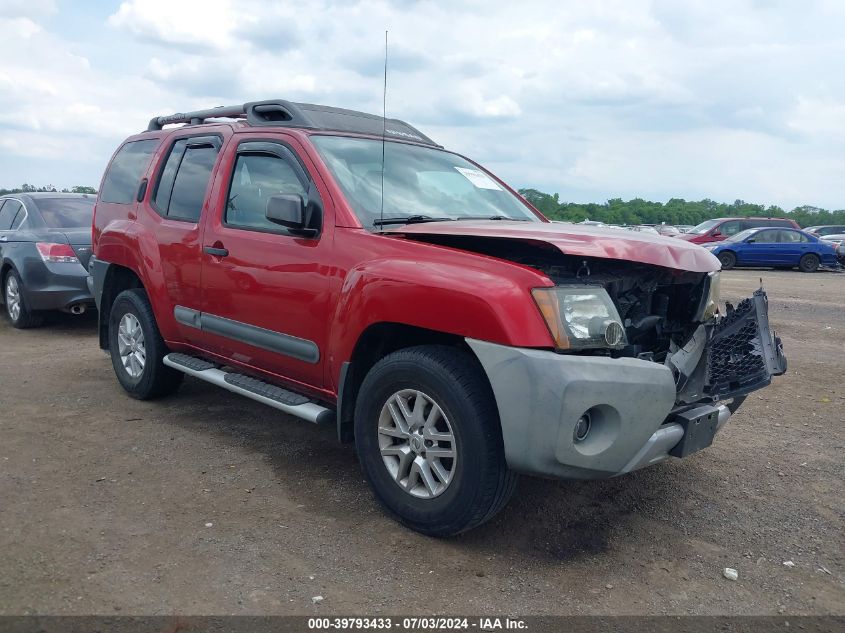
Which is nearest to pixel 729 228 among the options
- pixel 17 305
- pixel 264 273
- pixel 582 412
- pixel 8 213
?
pixel 8 213

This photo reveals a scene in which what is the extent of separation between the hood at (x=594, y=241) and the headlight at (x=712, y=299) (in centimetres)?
7

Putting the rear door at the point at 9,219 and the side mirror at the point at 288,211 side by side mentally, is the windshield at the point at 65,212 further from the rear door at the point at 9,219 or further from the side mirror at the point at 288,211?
the side mirror at the point at 288,211

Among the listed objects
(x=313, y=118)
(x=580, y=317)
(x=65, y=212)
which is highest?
(x=313, y=118)

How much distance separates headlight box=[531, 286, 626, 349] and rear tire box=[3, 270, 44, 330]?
7.34 meters

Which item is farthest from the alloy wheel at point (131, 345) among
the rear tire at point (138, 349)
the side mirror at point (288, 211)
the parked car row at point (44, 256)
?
the parked car row at point (44, 256)

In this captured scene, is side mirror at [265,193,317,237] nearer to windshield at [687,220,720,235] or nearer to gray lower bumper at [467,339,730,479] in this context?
gray lower bumper at [467,339,730,479]

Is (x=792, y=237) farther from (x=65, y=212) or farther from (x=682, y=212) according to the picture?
(x=682, y=212)

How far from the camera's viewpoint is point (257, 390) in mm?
4199

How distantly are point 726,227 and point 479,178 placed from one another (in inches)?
792

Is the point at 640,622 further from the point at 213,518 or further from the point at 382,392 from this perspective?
the point at 213,518

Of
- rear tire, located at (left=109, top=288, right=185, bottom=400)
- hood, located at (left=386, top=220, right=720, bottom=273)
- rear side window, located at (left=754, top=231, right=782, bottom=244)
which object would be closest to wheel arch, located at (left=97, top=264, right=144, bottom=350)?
rear tire, located at (left=109, top=288, right=185, bottom=400)

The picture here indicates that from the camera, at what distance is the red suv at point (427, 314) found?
296cm

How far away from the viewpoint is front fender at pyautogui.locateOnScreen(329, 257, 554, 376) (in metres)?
2.94

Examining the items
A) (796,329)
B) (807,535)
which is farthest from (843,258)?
(807,535)
